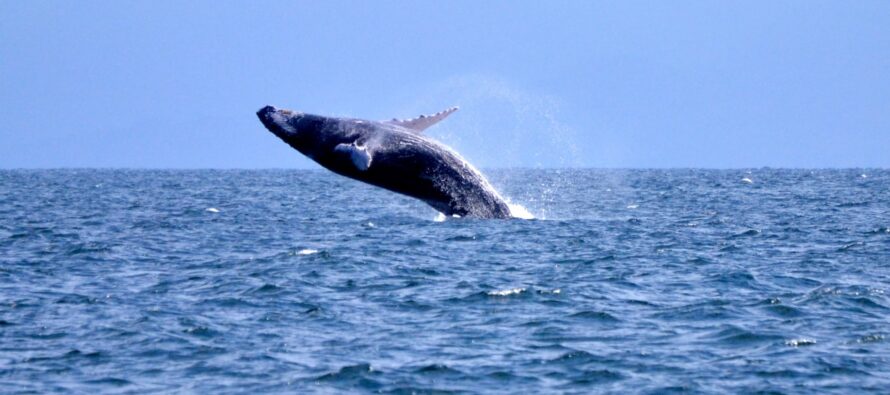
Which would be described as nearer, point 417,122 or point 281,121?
point 281,121

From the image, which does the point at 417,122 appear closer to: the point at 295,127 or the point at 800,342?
the point at 295,127

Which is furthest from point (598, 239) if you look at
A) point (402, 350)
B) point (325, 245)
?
point (402, 350)

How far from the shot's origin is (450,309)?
16719 millimetres

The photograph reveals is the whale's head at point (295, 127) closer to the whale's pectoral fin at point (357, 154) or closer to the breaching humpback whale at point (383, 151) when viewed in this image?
the breaching humpback whale at point (383, 151)

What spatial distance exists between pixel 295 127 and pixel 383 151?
5.26 feet

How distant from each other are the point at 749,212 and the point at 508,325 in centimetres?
2431

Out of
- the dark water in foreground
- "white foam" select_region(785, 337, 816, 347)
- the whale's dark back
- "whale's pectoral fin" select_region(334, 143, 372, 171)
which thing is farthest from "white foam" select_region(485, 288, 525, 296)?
"white foam" select_region(785, 337, 816, 347)

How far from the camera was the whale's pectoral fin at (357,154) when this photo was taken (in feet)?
67.0

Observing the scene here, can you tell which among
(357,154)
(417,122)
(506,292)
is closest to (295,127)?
(357,154)

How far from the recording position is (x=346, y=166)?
21.2 meters

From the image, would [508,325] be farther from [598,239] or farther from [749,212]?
[749,212]

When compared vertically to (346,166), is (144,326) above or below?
below

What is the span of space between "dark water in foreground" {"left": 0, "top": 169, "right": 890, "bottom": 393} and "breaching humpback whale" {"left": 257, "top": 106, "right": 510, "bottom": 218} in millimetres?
1389

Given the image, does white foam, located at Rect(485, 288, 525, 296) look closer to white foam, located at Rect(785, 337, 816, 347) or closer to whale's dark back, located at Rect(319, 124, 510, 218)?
whale's dark back, located at Rect(319, 124, 510, 218)
